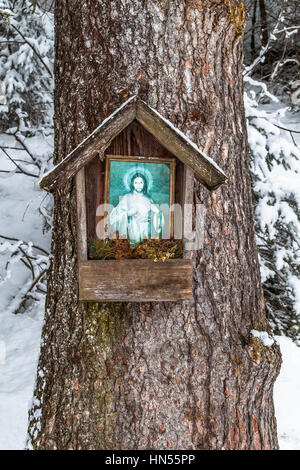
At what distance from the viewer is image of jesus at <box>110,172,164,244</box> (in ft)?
5.69

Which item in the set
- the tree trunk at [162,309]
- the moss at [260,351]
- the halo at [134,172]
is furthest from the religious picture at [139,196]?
the moss at [260,351]

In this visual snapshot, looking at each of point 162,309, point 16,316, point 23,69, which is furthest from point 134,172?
point 23,69

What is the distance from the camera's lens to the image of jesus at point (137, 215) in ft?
5.69

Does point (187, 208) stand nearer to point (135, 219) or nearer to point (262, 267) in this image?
point (135, 219)

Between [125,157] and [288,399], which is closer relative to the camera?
[125,157]

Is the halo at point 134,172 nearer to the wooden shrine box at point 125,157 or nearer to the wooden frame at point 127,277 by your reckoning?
the wooden shrine box at point 125,157

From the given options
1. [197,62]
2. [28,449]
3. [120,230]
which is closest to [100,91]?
[197,62]

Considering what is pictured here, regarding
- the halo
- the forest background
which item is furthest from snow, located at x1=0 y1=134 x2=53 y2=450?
the halo

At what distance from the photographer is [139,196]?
174cm

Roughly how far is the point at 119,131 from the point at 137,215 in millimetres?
333

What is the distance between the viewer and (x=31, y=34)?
800 centimetres
